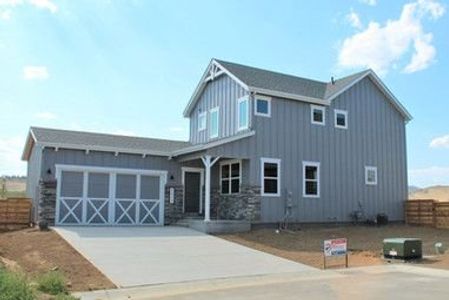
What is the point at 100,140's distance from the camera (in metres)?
23.7

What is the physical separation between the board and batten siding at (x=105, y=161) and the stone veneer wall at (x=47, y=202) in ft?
1.06

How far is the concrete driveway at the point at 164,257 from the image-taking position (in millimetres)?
13430

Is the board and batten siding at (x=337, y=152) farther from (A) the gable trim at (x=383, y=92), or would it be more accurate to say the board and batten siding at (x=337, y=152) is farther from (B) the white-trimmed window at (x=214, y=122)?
(B) the white-trimmed window at (x=214, y=122)

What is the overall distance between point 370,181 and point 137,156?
445 inches

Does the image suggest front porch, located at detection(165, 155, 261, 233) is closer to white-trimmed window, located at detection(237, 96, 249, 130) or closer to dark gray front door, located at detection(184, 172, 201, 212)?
dark gray front door, located at detection(184, 172, 201, 212)

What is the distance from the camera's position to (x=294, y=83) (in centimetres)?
2628

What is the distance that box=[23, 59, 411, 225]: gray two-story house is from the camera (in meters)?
22.0

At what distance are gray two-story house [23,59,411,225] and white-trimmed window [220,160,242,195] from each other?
4cm

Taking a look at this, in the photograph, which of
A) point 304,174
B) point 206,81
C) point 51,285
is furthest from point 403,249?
point 206,81

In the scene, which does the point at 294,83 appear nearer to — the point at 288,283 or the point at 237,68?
the point at 237,68

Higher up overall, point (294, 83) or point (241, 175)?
point (294, 83)

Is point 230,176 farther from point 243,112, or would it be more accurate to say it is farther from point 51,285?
point 51,285

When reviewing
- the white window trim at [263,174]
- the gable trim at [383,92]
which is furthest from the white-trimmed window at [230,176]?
the gable trim at [383,92]

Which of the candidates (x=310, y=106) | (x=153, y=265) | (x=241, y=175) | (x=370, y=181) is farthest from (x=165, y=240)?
(x=370, y=181)
